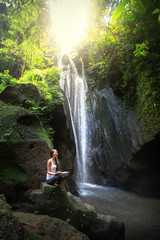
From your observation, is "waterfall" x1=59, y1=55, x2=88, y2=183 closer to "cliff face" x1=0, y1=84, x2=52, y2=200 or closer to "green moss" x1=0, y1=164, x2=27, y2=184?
"cliff face" x1=0, y1=84, x2=52, y2=200

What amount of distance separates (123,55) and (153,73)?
265cm

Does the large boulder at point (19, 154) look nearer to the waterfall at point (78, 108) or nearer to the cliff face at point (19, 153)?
the cliff face at point (19, 153)

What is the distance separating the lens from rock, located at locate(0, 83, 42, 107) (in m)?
5.66

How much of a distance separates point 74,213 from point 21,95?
4.90m

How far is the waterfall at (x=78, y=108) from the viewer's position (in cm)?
1099

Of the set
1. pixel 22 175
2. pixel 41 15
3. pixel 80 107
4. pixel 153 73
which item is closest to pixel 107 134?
pixel 80 107

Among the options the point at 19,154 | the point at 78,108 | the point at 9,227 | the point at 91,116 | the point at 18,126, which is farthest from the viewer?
the point at 78,108

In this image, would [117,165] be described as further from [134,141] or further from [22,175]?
[22,175]

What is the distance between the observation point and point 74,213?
11.4 feet

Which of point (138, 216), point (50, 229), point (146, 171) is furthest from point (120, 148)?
point (50, 229)

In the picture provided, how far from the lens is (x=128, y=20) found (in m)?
6.62

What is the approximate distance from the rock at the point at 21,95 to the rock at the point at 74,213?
3.71 meters

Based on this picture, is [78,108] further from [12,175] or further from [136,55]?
[12,175]

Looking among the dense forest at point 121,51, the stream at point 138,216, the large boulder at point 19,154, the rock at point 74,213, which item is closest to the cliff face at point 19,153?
the large boulder at point 19,154
